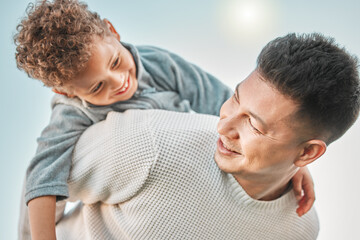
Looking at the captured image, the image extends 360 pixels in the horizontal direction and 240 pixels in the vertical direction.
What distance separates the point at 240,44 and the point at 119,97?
2.85 ft

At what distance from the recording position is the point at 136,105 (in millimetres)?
1087

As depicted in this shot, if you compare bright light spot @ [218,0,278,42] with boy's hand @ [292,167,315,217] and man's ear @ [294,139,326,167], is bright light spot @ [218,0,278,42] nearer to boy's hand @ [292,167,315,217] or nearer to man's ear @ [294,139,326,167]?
boy's hand @ [292,167,315,217]

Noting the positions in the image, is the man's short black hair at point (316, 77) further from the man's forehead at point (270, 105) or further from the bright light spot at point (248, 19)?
the bright light spot at point (248, 19)

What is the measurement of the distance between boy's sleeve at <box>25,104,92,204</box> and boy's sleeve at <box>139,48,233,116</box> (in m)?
0.29

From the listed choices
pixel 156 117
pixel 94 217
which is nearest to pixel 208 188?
pixel 156 117

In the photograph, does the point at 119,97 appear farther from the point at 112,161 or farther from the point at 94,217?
the point at 94,217

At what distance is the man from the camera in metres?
0.77

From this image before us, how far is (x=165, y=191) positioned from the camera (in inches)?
35.4

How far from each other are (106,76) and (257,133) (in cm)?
43

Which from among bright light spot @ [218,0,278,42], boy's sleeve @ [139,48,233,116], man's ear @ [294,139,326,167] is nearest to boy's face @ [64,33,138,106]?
boy's sleeve @ [139,48,233,116]

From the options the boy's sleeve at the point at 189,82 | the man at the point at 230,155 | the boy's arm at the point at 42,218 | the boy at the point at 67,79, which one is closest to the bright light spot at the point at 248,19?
the boy's sleeve at the point at 189,82

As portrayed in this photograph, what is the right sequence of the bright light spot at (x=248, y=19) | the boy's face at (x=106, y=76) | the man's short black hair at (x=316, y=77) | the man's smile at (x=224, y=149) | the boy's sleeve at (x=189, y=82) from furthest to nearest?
the bright light spot at (x=248, y=19)
the boy's sleeve at (x=189, y=82)
the boy's face at (x=106, y=76)
the man's smile at (x=224, y=149)
the man's short black hair at (x=316, y=77)

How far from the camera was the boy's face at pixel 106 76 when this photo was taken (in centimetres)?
99

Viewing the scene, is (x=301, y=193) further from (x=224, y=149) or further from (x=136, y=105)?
(x=136, y=105)
